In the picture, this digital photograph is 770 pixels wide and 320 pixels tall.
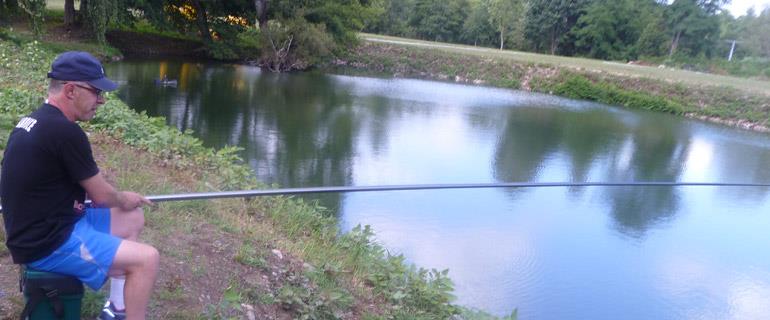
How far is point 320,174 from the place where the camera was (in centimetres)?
908

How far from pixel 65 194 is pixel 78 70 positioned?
16.4 inches

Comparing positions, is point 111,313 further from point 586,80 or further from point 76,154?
point 586,80

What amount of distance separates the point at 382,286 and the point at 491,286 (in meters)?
2.03

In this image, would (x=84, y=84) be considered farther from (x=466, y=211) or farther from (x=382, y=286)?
(x=466, y=211)

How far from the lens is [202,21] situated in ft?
87.9

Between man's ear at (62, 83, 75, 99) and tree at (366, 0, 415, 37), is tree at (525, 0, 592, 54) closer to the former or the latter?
tree at (366, 0, 415, 37)

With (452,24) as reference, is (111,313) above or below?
below

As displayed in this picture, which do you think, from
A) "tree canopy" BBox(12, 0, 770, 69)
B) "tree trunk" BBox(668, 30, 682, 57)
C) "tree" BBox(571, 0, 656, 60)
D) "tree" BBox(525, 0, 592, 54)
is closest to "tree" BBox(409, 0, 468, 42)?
"tree canopy" BBox(12, 0, 770, 69)

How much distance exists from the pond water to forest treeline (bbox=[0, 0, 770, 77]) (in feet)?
20.4

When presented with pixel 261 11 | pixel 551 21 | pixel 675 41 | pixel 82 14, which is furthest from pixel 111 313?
pixel 675 41

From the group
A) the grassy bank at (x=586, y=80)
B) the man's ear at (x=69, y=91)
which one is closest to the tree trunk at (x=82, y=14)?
the grassy bank at (x=586, y=80)

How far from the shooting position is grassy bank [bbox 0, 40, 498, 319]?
3078 mm

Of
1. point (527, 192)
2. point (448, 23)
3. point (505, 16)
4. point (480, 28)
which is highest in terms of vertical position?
point (505, 16)

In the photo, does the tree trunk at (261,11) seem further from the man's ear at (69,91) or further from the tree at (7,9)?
the man's ear at (69,91)
